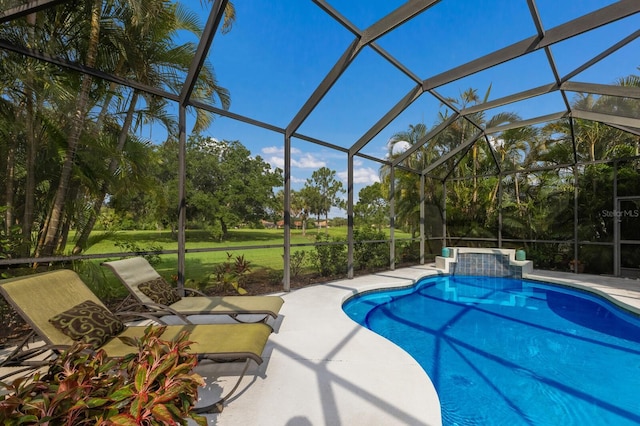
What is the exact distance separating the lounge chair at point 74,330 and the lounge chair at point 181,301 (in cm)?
62

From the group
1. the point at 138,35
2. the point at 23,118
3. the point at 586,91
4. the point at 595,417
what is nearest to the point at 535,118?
the point at 586,91

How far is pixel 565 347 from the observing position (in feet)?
14.5

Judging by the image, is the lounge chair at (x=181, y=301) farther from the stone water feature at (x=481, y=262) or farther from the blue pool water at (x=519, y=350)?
the stone water feature at (x=481, y=262)

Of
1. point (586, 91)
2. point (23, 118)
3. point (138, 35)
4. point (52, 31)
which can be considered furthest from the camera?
point (586, 91)

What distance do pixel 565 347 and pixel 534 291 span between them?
4.20m

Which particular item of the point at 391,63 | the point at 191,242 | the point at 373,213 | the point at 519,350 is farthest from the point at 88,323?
the point at 373,213

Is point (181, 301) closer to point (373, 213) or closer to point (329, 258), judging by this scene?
point (329, 258)

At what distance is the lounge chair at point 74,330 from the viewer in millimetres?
2497

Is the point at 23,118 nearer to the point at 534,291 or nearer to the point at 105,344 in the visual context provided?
the point at 105,344

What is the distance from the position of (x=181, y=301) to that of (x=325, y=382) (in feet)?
8.05

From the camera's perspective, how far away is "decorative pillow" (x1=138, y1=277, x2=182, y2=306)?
153 inches

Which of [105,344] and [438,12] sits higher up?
[438,12]

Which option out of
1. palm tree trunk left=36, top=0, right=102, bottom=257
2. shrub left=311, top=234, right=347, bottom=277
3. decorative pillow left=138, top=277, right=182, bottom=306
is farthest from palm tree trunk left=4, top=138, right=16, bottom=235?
shrub left=311, top=234, right=347, bottom=277

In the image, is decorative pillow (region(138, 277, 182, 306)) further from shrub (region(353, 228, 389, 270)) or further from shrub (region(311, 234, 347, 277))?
shrub (region(353, 228, 389, 270))
